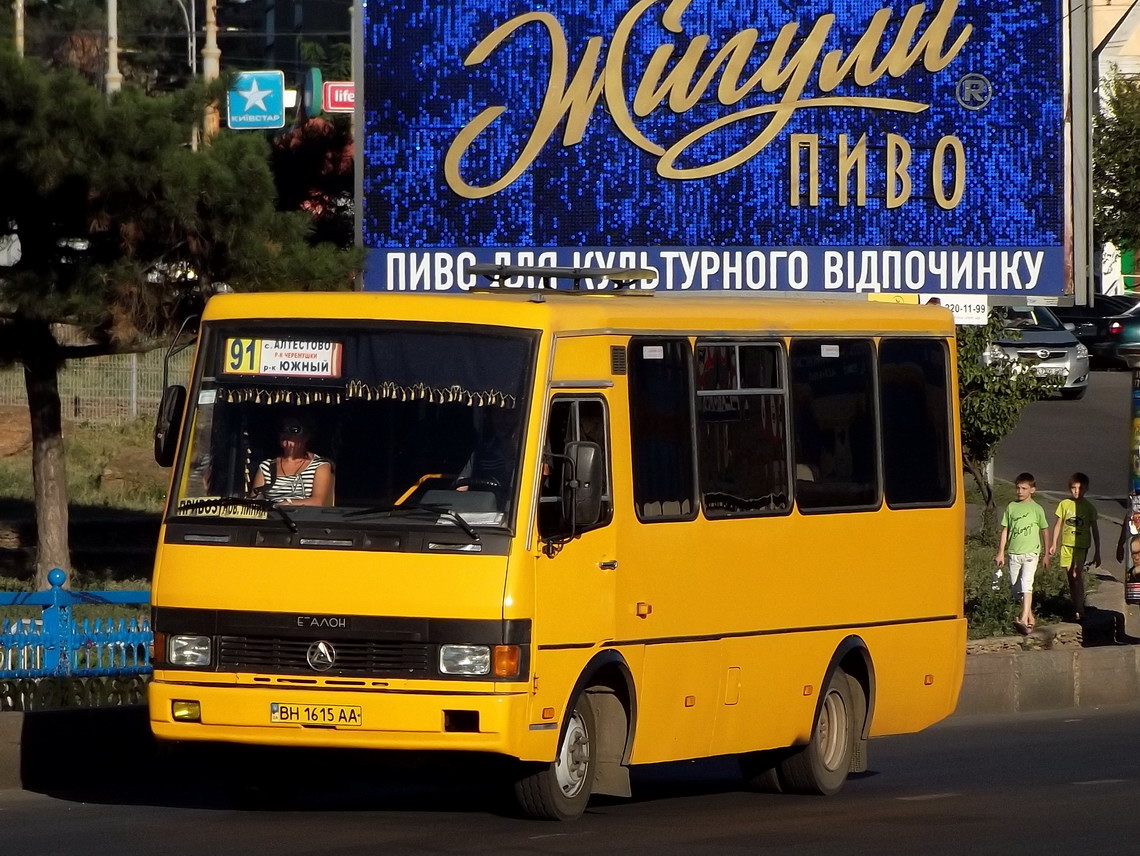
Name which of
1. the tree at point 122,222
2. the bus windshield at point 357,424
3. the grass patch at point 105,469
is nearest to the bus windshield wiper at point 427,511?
the bus windshield at point 357,424

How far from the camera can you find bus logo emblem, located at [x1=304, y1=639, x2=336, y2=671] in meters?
9.87

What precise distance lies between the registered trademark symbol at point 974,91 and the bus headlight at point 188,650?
13.0 metres

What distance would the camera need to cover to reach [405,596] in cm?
977

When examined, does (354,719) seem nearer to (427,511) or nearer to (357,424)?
(427,511)

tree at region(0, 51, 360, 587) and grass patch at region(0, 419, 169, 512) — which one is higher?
tree at region(0, 51, 360, 587)

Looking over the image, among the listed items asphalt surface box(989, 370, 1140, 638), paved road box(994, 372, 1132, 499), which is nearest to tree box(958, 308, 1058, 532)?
asphalt surface box(989, 370, 1140, 638)

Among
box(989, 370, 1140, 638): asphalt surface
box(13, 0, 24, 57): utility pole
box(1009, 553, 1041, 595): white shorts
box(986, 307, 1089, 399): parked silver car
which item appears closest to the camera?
box(13, 0, 24, 57): utility pole

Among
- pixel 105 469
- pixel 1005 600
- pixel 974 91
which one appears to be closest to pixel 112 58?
pixel 105 469

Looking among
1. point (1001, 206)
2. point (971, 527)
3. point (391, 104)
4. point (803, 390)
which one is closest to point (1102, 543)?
point (971, 527)

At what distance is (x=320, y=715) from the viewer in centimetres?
982

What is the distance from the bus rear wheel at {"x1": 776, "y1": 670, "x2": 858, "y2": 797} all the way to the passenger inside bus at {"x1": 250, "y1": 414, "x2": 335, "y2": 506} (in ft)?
11.4

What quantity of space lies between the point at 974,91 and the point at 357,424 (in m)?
12.3

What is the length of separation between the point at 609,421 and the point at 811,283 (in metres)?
10.9

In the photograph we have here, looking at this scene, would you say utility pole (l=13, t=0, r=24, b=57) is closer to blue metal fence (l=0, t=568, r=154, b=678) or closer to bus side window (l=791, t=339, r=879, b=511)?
blue metal fence (l=0, t=568, r=154, b=678)
